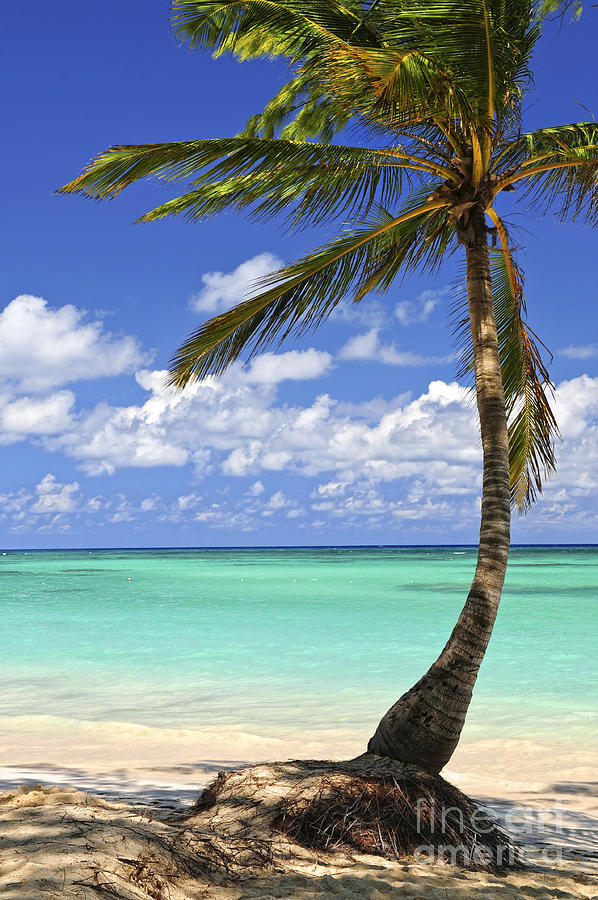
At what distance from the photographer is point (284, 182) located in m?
5.58

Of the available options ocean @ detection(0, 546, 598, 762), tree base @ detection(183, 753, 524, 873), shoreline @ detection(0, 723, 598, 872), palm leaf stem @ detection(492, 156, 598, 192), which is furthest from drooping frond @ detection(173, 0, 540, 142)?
ocean @ detection(0, 546, 598, 762)

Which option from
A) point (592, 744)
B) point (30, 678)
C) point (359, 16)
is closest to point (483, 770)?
point (592, 744)

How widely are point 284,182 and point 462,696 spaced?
387 cm

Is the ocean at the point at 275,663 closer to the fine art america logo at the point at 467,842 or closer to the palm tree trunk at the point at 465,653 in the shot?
the palm tree trunk at the point at 465,653

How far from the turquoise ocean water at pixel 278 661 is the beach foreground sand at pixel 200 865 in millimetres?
5517

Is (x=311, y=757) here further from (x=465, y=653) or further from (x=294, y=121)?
(x=294, y=121)

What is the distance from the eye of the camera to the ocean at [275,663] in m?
10.1

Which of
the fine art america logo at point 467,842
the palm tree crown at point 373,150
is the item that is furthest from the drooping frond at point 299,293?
the fine art america logo at point 467,842

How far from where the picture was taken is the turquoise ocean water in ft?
33.8

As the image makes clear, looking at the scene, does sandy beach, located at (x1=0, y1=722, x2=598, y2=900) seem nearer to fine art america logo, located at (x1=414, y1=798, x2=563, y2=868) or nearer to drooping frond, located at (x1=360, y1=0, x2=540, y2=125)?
fine art america logo, located at (x1=414, y1=798, x2=563, y2=868)

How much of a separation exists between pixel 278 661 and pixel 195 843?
37.0ft

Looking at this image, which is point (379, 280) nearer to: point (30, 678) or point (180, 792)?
point (180, 792)

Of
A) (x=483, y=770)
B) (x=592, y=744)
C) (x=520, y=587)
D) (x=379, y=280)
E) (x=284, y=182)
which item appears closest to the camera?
(x=284, y=182)

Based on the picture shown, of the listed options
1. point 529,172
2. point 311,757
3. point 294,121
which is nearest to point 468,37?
point 529,172
